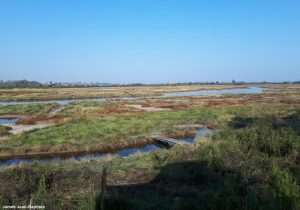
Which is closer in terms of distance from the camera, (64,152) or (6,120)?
(64,152)

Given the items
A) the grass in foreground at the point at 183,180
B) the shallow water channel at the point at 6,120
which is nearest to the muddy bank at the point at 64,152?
the grass in foreground at the point at 183,180

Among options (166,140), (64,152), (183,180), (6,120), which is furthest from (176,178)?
(6,120)

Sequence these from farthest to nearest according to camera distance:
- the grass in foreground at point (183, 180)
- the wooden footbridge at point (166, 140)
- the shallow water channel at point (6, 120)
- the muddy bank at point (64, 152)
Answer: the shallow water channel at point (6, 120) → the wooden footbridge at point (166, 140) → the muddy bank at point (64, 152) → the grass in foreground at point (183, 180)

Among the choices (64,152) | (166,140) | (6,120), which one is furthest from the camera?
(6,120)

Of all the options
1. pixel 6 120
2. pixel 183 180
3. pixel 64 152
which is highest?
pixel 183 180

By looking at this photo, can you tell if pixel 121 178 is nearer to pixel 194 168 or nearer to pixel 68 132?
→ pixel 194 168

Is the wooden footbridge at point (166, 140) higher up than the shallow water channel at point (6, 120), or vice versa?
the wooden footbridge at point (166, 140)

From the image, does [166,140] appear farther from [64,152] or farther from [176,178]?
Result: [176,178]

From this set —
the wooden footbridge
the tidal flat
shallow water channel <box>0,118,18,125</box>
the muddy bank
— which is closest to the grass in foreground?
the tidal flat

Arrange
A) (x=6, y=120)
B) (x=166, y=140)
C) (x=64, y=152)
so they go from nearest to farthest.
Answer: (x=64, y=152)
(x=166, y=140)
(x=6, y=120)

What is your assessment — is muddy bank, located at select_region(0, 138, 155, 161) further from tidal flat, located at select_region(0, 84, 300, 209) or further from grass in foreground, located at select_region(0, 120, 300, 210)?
grass in foreground, located at select_region(0, 120, 300, 210)

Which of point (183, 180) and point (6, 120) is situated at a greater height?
point (183, 180)

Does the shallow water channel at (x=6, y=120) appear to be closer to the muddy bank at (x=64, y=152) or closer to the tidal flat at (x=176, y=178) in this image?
the muddy bank at (x=64, y=152)

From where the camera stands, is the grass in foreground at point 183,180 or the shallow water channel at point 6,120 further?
the shallow water channel at point 6,120
